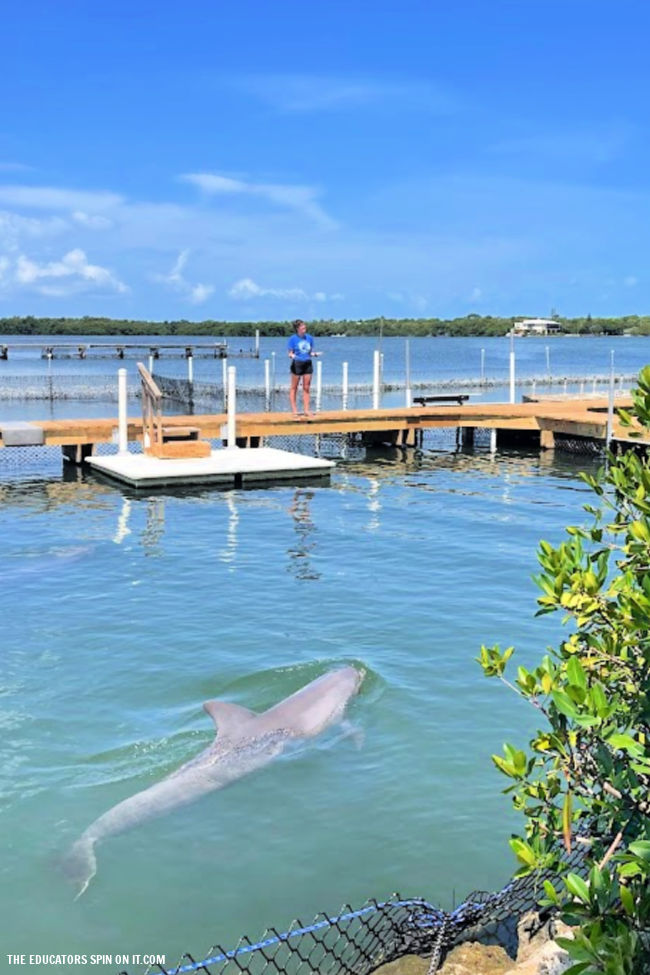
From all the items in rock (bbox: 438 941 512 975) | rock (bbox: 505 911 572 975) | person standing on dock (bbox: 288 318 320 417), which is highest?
person standing on dock (bbox: 288 318 320 417)

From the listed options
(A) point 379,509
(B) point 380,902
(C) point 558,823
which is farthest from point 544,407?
(C) point 558,823

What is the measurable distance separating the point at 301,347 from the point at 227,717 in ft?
48.3

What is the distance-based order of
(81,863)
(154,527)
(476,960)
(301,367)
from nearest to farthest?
(476,960)
(81,863)
(154,527)
(301,367)

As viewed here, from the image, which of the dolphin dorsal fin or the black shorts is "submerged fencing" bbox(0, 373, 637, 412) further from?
the dolphin dorsal fin

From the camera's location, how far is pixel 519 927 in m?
5.01

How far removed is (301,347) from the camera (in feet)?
70.9

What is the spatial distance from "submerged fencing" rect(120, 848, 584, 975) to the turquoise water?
383 millimetres

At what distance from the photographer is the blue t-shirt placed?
70.8ft

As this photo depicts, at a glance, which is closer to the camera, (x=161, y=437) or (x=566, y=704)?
(x=566, y=704)

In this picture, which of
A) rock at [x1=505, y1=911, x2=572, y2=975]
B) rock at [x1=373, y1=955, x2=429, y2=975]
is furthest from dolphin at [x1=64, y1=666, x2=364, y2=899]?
rock at [x1=505, y1=911, x2=572, y2=975]

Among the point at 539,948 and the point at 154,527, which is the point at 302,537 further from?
the point at 539,948

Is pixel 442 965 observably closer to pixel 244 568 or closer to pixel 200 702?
pixel 200 702

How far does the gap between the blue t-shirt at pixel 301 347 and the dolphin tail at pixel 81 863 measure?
16104 mm

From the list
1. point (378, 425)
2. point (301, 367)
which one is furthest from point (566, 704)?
point (378, 425)
